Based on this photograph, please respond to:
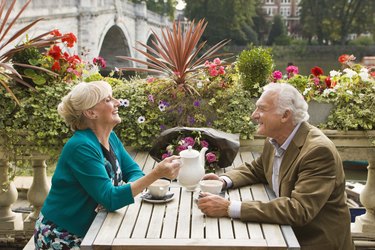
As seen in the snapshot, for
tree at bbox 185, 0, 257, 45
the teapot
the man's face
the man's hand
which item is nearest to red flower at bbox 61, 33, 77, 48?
the teapot

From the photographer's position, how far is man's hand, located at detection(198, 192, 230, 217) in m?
2.22

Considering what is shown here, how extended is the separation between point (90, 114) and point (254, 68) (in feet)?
4.79

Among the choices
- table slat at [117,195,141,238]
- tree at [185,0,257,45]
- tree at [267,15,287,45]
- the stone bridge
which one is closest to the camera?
table slat at [117,195,141,238]

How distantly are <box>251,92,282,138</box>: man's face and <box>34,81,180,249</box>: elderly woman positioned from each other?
0.38m

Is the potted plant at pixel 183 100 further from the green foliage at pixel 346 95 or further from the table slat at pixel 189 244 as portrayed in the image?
the table slat at pixel 189 244

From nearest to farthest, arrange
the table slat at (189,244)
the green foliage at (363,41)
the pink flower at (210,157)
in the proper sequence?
the table slat at (189,244)
the pink flower at (210,157)
the green foliage at (363,41)

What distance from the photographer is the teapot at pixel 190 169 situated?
8.16ft

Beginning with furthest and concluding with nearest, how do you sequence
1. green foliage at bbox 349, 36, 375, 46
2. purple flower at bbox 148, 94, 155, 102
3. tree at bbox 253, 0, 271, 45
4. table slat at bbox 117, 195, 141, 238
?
tree at bbox 253, 0, 271, 45, green foliage at bbox 349, 36, 375, 46, purple flower at bbox 148, 94, 155, 102, table slat at bbox 117, 195, 141, 238

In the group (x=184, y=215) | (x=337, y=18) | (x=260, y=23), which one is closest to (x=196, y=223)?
(x=184, y=215)

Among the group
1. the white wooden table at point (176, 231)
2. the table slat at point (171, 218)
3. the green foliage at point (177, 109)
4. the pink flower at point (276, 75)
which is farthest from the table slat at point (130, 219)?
the pink flower at point (276, 75)

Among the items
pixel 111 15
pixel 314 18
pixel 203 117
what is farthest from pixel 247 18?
pixel 203 117

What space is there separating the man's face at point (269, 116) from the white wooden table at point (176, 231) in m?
0.42

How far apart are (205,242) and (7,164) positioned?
2.06 meters

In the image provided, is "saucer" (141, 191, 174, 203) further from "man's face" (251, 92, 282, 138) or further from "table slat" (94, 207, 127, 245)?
"man's face" (251, 92, 282, 138)
